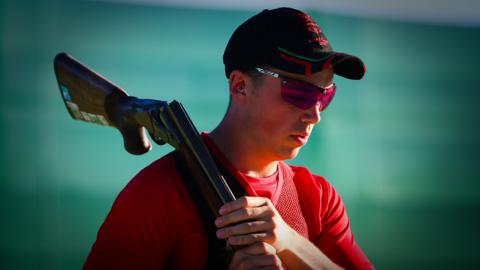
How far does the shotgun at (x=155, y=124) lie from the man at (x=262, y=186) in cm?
6

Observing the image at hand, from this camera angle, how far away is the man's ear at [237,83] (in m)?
2.16

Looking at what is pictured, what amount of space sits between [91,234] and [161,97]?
30.8 inches

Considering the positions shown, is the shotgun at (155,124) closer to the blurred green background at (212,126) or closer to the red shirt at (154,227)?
the red shirt at (154,227)

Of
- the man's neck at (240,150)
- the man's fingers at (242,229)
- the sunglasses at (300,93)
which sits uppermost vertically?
the sunglasses at (300,93)

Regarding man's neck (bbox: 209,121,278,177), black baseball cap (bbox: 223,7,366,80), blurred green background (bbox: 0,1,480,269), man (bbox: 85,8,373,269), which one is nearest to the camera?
man (bbox: 85,8,373,269)

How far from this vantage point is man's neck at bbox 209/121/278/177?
7.02 ft

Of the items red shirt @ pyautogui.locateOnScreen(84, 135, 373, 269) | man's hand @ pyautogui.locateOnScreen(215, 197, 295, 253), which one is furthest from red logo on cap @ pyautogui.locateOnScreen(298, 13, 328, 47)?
man's hand @ pyautogui.locateOnScreen(215, 197, 295, 253)

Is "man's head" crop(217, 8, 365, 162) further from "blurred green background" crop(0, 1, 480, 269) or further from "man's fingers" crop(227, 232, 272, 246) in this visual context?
"blurred green background" crop(0, 1, 480, 269)

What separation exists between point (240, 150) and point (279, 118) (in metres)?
0.18

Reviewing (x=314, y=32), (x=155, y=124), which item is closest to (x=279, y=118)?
(x=314, y=32)

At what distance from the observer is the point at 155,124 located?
192cm

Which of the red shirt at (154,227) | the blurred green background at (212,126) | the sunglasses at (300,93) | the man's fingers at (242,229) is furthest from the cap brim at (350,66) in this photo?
the blurred green background at (212,126)

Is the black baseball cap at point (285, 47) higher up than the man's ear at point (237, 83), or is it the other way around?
the black baseball cap at point (285, 47)

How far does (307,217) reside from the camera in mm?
2213
